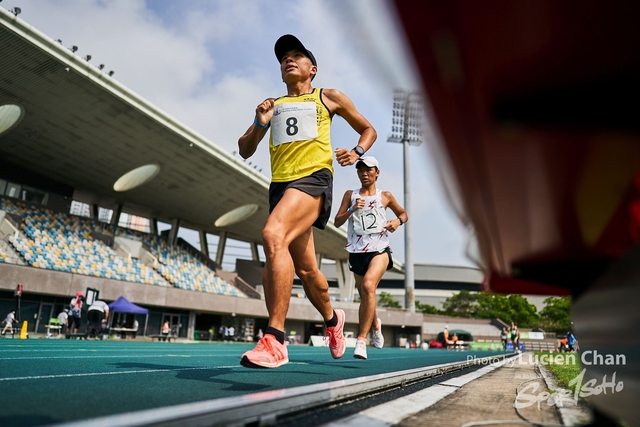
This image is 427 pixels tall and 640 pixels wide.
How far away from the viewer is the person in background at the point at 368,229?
5.46 m

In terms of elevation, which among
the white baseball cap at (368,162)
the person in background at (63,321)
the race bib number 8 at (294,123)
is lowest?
the person in background at (63,321)

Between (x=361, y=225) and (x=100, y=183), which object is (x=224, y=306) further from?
(x=361, y=225)

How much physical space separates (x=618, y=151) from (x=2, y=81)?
23131mm

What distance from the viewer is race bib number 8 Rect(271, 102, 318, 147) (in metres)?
3.28

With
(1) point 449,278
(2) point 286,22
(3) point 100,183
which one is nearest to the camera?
(2) point 286,22

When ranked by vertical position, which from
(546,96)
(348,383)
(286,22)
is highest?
(286,22)

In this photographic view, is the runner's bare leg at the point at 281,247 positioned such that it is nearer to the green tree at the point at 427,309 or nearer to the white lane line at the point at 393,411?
the white lane line at the point at 393,411

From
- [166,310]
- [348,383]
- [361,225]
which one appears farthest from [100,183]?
[348,383]

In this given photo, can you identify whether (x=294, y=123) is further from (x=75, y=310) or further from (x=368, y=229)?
(x=75, y=310)

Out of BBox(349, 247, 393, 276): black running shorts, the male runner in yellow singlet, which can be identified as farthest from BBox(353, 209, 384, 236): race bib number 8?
the male runner in yellow singlet

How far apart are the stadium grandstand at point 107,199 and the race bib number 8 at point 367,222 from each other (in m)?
16.9

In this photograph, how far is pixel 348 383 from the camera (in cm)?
225

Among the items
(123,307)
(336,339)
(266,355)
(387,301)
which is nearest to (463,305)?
(387,301)

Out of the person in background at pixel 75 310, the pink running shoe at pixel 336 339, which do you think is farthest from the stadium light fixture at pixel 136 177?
the pink running shoe at pixel 336 339
